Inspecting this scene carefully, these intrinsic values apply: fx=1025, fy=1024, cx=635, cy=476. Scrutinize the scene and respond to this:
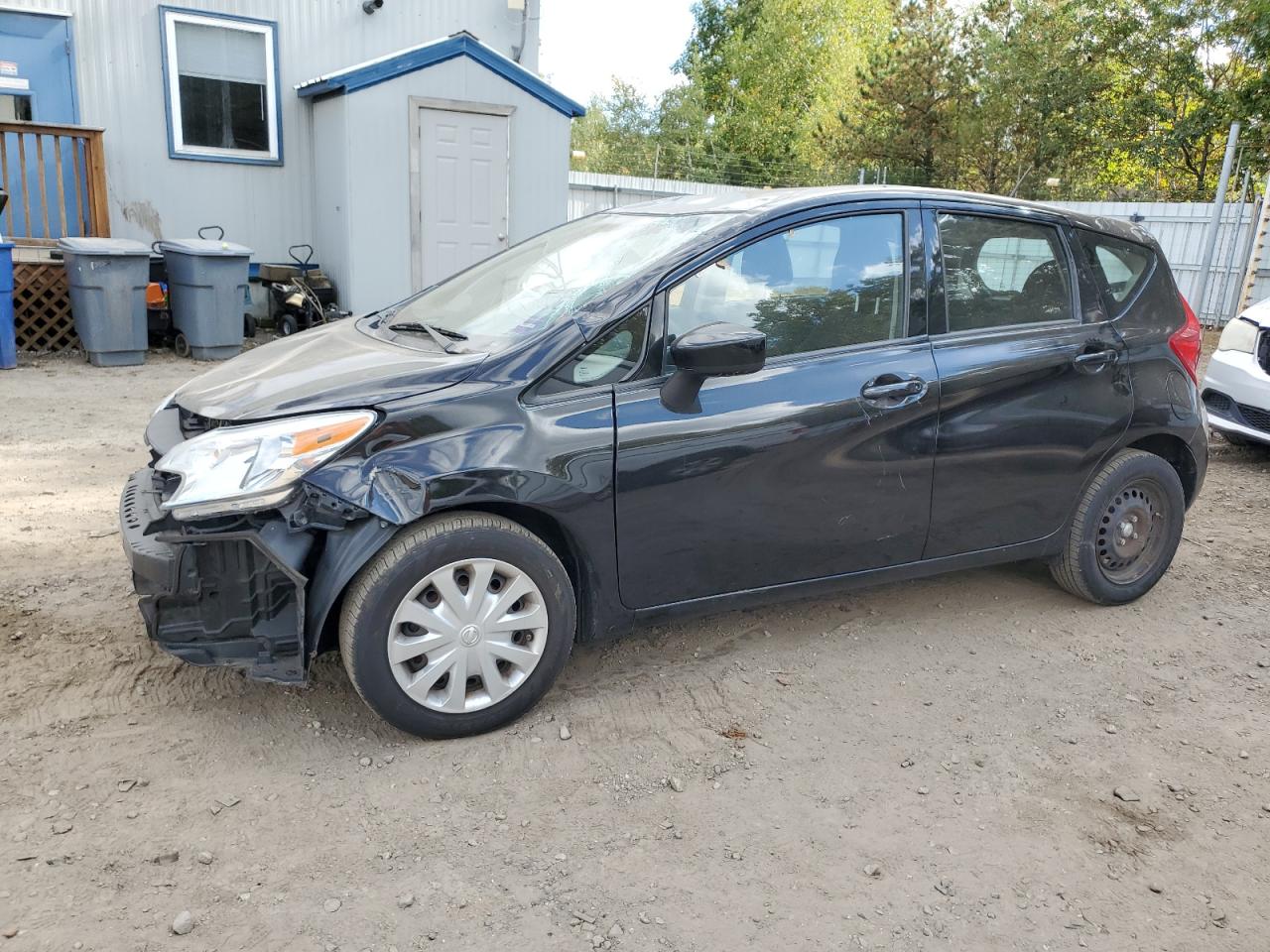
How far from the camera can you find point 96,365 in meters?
8.77

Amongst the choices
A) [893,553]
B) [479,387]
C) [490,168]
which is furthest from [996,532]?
[490,168]

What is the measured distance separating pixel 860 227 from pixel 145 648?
281 cm

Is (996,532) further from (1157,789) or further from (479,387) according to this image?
(479,387)

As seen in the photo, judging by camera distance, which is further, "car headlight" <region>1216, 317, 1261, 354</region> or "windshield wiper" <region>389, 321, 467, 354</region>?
"car headlight" <region>1216, 317, 1261, 354</region>

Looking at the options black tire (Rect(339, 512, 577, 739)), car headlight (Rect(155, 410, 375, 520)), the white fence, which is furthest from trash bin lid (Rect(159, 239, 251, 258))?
black tire (Rect(339, 512, 577, 739))

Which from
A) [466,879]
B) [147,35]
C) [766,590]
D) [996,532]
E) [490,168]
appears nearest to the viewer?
[466,879]

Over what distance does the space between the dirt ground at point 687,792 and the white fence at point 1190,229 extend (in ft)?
33.9

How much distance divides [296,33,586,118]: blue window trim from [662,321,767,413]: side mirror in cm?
837

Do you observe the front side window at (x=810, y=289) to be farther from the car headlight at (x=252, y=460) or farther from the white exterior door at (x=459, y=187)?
the white exterior door at (x=459, y=187)

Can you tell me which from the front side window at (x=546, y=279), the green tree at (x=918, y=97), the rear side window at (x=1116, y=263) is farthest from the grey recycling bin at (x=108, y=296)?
the green tree at (x=918, y=97)

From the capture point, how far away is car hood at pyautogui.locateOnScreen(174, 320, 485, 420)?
2.87 m

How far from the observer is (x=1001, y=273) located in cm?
376

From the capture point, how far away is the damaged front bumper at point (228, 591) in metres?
2.71

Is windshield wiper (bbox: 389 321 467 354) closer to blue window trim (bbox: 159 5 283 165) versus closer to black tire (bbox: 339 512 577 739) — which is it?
black tire (bbox: 339 512 577 739)
